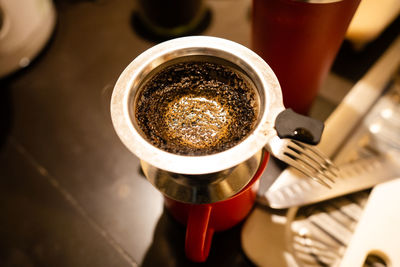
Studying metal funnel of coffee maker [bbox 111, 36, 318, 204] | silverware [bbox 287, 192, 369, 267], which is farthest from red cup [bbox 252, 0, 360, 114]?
silverware [bbox 287, 192, 369, 267]

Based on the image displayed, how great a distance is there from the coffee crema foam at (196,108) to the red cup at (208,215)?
83mm

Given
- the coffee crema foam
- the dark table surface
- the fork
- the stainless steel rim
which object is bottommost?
the dark table surface

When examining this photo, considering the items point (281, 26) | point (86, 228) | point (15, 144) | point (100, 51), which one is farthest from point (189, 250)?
point (100, 51)

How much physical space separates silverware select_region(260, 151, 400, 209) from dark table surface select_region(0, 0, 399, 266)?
7cm

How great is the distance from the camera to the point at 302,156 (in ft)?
1.48

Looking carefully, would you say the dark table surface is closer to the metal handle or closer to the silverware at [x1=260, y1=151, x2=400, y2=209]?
the silverware at [x1=260, y1=151, x2=400, y2=209]

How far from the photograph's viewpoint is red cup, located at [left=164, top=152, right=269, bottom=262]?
0.44 m

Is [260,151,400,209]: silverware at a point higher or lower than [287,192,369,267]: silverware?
higher

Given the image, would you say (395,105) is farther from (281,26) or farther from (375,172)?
(281,26)

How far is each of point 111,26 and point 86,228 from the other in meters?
0.56

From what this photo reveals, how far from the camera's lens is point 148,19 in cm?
87

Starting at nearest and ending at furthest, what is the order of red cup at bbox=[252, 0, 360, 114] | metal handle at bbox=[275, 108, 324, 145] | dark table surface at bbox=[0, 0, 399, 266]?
1. metal handle at bbox=[275, 108, 324, 145]
2. red cup at bbox=[252, 0, 360, 114]
3. dark table surface at bbox=[0, 0, 399, 266]

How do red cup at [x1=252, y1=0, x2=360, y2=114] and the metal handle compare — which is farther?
red cup at [x1=252, y1=0, x2=360, y2=114]

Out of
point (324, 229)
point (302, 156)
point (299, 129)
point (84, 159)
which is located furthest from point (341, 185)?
point (84, 159)
